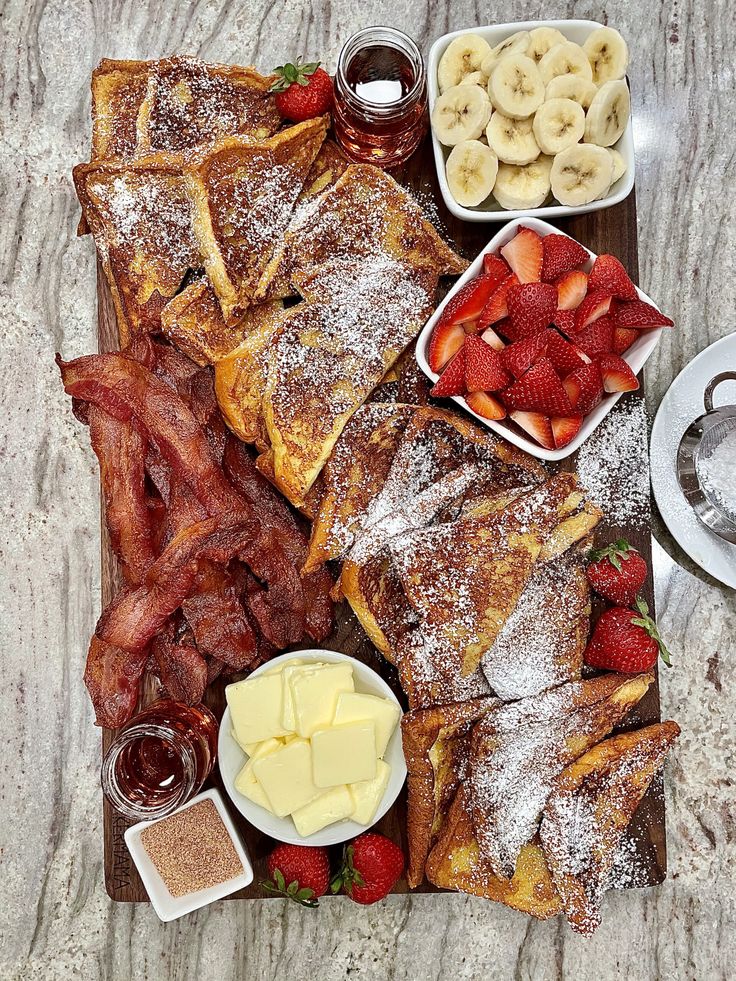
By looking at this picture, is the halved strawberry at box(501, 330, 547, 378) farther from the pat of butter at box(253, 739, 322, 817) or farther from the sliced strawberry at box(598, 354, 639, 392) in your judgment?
the pat of butter at box(253, 739, 322, 817)

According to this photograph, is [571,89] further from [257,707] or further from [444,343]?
[257,707]

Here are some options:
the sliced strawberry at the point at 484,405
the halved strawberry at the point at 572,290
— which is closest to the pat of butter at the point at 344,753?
the sliced strawberry at the point at 484,405

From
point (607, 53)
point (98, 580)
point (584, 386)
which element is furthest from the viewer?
point (98, 580)

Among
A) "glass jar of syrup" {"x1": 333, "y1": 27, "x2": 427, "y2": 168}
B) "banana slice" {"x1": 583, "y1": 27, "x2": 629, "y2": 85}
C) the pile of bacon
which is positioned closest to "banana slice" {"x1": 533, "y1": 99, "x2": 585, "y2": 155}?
"banana slice" {"x1": 583, "y1": 27, "x2": 629, "y2": 85}

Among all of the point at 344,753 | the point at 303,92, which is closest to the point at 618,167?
the point at 303,92

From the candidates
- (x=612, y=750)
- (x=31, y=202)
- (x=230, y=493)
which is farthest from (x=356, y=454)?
(x=31, y=202)

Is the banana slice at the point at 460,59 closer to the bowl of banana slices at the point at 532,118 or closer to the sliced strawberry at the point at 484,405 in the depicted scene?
the bowl of banana slices at the point at 532,118
